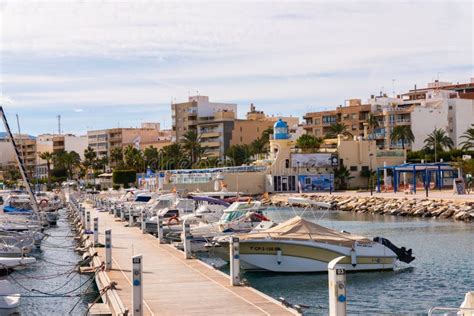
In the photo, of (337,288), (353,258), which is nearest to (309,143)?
(353,258)

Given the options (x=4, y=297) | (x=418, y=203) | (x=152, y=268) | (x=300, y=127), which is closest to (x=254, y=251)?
(x=152, y=268)

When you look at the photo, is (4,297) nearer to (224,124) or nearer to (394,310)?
(394,310)

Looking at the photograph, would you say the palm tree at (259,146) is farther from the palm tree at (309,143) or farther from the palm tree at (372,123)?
the palm tree at (309,143)

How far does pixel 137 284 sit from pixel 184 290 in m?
4.97

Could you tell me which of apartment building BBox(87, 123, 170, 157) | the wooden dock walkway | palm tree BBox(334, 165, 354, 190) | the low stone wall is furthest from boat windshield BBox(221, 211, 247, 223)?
apartment building BBox(87, 123, 170, 157)


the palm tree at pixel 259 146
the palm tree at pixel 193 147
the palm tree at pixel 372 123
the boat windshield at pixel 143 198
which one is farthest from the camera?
the palm tree at pixel 193 147

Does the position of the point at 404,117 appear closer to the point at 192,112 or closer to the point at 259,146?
the point at 259,146

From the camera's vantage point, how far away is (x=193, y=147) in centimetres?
14900

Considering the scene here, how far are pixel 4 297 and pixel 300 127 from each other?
138784 millimetres

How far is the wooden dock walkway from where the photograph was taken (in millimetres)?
19188

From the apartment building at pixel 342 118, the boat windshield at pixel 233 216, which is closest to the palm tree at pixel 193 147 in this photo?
the apartment building at pixel 342 118

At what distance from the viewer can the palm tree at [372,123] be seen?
13000cm

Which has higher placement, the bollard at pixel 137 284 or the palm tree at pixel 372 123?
the palm tree at pixel 372 123

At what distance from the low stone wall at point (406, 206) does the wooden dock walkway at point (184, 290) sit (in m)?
37.2
